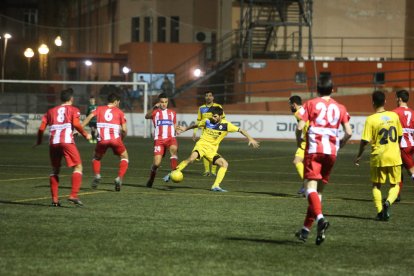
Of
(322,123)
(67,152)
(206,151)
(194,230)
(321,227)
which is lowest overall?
(194,230)

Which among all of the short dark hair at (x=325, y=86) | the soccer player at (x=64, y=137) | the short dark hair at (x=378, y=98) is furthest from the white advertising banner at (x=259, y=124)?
the short dark hair at (x=325, y=86)

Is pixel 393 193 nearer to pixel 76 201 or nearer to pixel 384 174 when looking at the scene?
pixel 384 174

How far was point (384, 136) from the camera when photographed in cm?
1373

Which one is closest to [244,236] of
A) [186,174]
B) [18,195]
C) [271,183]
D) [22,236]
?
[22,236]

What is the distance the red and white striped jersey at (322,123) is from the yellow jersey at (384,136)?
2748 mm

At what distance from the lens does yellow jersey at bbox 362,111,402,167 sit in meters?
13.7

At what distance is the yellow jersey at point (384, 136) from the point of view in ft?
44.8

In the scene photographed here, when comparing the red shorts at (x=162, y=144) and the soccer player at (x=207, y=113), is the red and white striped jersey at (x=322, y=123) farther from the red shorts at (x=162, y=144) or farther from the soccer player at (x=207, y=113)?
the soccer player at (x=207, y=113)

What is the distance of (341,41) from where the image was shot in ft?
167

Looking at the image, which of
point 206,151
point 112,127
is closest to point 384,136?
point 206,151

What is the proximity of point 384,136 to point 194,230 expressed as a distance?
3.58m

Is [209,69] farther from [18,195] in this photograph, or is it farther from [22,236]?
[22,236]

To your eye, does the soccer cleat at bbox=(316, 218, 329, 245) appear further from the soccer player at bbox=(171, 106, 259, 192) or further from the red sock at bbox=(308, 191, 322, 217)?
the soccer player at bbox=(171, 106, 259, 192)

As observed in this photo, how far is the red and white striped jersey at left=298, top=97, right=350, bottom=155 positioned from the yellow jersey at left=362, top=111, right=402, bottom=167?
108 inches
